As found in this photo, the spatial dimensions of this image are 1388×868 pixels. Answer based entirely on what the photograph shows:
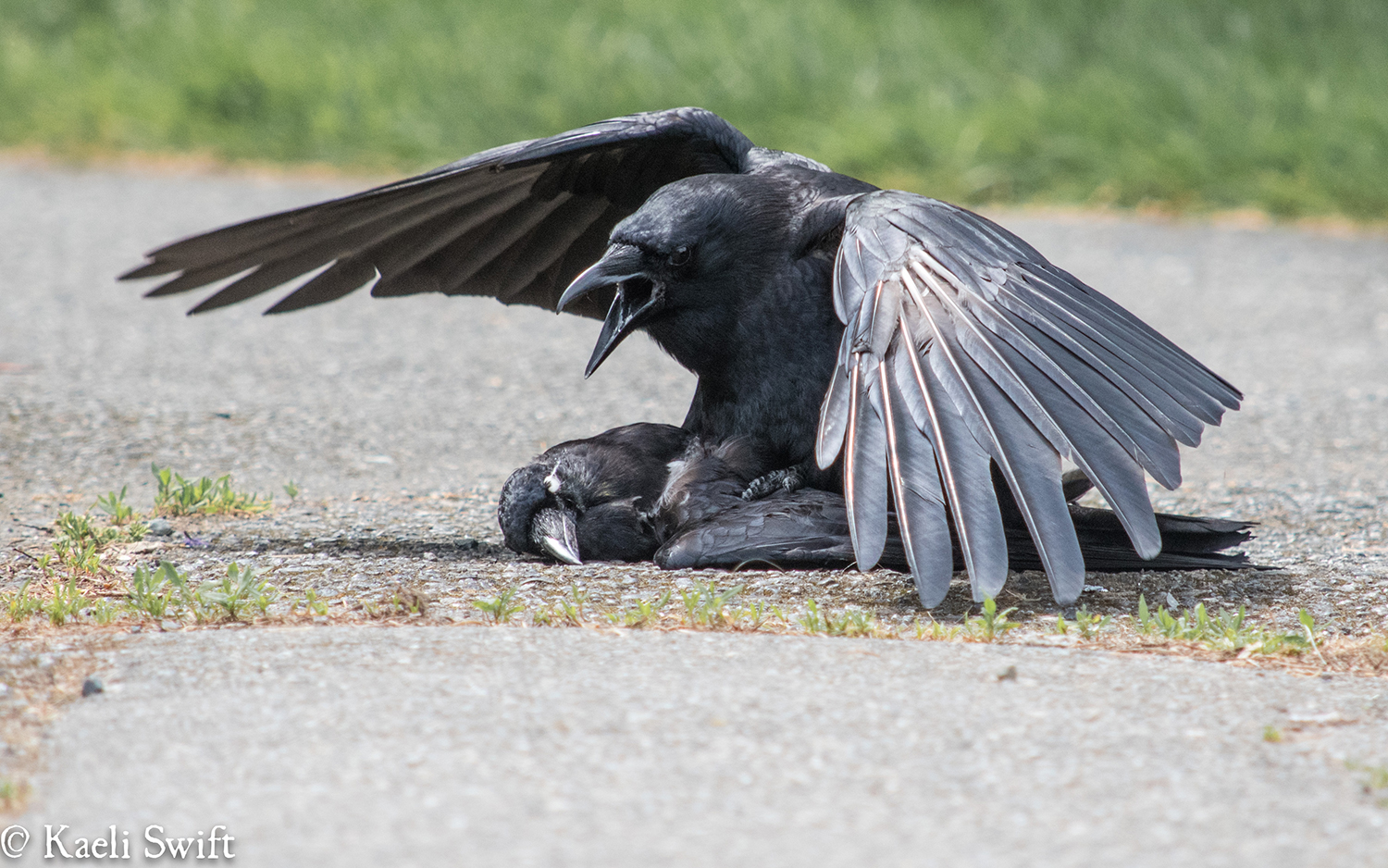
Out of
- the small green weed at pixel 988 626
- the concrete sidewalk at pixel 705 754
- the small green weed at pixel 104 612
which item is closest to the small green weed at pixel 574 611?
the concrete sidewalk at pixel 705 754

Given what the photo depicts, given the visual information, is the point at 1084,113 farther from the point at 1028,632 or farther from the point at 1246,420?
A: the point at 1028,632

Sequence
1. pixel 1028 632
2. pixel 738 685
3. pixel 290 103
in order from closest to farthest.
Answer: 1. pixel 738 685
2. pixel 1028 632
3. pixel 290 103

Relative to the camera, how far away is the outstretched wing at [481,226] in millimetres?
4324

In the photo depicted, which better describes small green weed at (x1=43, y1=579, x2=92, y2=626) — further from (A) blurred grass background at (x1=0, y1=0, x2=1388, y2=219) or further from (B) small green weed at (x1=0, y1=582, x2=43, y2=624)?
(A) blurred grass background at (x1=0, y1=0, x2=1388, y2=219)

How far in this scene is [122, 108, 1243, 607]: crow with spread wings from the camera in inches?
123

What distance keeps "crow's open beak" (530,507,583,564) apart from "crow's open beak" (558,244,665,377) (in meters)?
0.39

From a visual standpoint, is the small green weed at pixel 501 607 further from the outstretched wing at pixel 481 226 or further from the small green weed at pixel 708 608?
the outstretched wing at pixel 481 226

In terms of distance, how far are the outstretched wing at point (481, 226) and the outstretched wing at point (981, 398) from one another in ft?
3.28

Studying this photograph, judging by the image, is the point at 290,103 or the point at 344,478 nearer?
the point at 344,478

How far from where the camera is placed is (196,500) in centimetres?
429

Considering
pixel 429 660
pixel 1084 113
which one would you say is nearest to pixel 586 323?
pixel 1084 113

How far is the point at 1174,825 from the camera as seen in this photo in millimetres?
2219

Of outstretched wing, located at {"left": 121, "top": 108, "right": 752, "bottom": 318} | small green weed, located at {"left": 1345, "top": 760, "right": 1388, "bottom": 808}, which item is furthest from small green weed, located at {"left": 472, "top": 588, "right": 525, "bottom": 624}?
small green weed, located at {"left": 1345, "top": 760, "right": 1388, "bottom": 808}

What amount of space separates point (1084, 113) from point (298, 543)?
7336 millimetres
